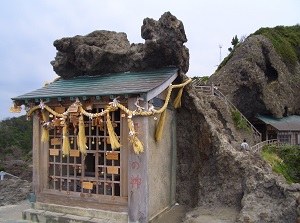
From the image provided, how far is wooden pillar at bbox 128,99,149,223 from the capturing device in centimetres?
697

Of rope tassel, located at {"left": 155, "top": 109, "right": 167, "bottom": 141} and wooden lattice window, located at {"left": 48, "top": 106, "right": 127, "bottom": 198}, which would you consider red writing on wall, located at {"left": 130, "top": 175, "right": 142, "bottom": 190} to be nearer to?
wooden lattice window, located at {"left": 48, "top": 106, "right": 127, "bottom": 198}

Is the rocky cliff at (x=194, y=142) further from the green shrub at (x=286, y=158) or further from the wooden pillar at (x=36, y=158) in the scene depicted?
the green shrub at (x=286, y=158)

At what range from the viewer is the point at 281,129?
23719 mm

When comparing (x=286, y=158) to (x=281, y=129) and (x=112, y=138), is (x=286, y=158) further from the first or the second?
(x=112, y=138)

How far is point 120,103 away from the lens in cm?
735

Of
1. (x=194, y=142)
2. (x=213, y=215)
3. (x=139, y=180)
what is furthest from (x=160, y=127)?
(x=213, y=215)

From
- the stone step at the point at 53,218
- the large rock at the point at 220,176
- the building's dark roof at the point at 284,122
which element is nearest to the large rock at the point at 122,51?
the large rock at the point at 220,176

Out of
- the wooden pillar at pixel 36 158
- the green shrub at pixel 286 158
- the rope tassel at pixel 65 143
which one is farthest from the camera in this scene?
the green shrub at pixel 286 158

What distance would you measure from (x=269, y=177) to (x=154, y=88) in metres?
3.70

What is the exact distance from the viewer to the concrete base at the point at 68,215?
7.32 meters

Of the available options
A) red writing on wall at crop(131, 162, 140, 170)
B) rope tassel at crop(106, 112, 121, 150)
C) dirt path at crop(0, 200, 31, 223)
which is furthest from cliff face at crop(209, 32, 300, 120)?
rope tassel at crop(106, 112, 121, 150)

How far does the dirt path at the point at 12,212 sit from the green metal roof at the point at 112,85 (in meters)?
3.58

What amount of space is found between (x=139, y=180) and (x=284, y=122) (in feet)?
72.7

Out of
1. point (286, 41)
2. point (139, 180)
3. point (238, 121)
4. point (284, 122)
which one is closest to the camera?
point (139, 180)
